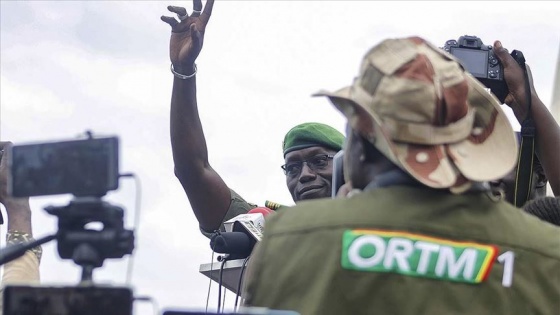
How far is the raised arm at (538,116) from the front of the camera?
170 inches

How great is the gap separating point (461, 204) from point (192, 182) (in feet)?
8.95

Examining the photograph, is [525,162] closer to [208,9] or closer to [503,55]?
[503,55]

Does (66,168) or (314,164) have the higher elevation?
(66,168)

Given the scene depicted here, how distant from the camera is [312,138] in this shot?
524cm

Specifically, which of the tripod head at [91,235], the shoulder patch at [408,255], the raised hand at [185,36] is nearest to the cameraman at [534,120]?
the raised hand at [185,36]

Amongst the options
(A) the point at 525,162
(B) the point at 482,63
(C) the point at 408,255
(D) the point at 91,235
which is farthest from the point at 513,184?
(D) the point at 91,235

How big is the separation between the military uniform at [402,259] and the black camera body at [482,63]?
182 centimetres

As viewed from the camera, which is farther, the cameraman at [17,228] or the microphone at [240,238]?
the microphone at [240,238]

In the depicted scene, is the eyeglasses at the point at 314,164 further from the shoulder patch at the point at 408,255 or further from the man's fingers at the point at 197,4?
the shoulder patch at the point at 408,255

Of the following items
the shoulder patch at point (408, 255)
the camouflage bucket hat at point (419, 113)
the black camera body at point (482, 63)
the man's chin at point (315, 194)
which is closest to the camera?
the shoulder patch at point (408, 255)

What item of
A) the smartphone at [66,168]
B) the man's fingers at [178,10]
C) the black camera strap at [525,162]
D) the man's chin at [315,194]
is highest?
the man's fingers at [178,10]

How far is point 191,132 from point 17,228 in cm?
174

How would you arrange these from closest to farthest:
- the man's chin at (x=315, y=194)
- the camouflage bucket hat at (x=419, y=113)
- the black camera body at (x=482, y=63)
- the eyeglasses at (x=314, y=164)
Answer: the camouflage bucket hat at (x=419, y=113) < the black camera body at (x=482, y=63) < the man's chin at (x=315, y=194) < the eyeglasses at (x=314, y=164)

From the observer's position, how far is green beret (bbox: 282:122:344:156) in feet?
17.2
